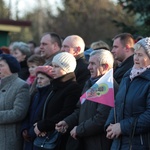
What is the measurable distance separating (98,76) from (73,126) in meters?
0.72

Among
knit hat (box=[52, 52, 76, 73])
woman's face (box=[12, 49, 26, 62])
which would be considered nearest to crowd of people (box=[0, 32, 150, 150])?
knit hat (box=[52, 52, 76, 73])

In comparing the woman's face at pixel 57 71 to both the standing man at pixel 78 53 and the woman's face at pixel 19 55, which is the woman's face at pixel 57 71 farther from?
the woman's face at pixel 19 55

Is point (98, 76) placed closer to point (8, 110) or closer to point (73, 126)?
point (73, 126)

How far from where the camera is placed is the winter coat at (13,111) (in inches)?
254

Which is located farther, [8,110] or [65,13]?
[65,13]

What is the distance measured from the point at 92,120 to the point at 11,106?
5.10ft

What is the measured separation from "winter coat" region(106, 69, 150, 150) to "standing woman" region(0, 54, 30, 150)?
75.1 inches

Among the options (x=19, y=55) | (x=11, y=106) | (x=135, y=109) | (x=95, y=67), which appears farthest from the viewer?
(x=19, y=55)

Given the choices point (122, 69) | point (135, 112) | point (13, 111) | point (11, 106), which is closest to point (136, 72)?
point (135, 112)

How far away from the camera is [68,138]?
6039 millimetres

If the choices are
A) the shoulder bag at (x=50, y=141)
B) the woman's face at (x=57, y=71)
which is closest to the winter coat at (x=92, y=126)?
the shoulder bag at (x=50, y=141)

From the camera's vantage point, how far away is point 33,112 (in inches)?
254

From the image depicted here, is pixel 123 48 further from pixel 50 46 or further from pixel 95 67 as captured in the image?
pixel 50 46

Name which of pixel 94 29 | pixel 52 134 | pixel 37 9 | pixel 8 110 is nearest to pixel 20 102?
pixel 8 110
